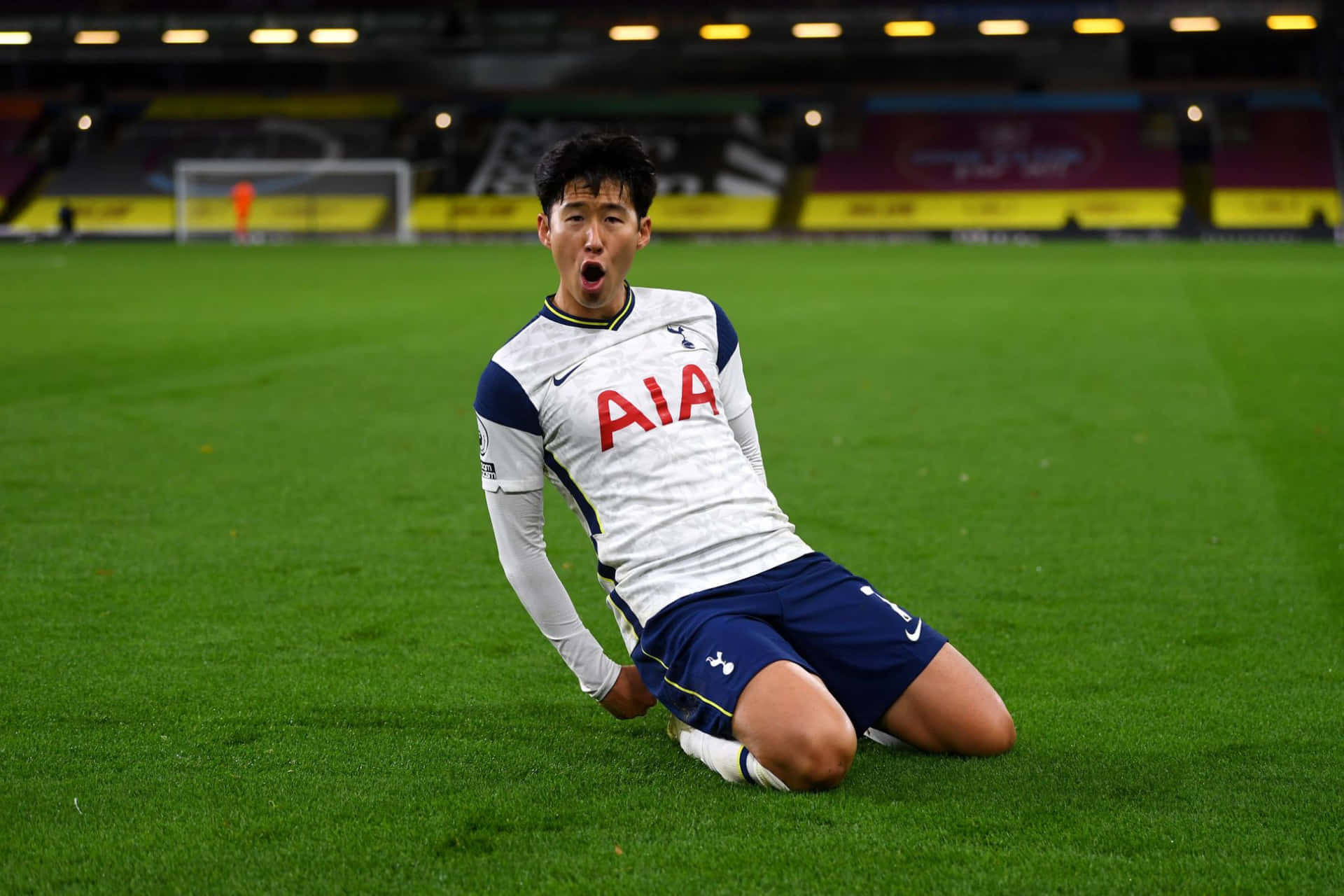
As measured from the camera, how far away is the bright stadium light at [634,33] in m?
44.1

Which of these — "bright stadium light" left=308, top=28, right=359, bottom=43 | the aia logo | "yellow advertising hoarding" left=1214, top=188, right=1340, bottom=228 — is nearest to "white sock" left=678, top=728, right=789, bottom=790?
the aia logo

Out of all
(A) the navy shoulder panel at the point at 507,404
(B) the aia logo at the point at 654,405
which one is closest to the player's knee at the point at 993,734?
(B) the aia logo at the point at 654,405

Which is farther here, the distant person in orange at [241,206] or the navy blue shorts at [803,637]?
the distant person in orange at [241,206]

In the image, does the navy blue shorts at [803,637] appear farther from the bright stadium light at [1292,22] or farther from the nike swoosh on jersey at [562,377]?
the bright stadium light at [1292,22]

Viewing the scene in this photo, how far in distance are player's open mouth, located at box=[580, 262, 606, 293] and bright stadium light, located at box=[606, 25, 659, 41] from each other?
138 feet

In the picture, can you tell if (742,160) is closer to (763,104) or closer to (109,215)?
(763,104)

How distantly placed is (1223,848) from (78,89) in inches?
2018

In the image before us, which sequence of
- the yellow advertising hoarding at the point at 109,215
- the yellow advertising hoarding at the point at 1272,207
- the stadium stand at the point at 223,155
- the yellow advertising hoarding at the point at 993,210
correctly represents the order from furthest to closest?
1. the yellow advertising hoarding at the point at 109,215
2. the yellow advertising hoarding at the point at 993,210
3. the stadium stand at the point at 223,155
4. the yellow advertising hoarding at the point at 1272,207

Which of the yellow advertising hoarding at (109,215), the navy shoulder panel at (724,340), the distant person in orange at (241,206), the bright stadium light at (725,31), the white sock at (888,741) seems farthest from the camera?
the bright stadium light at (725,31)

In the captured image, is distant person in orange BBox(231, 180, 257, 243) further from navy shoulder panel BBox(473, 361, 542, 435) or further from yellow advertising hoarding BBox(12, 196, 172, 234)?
navy shoulder panel BBox(473, 361, 542, 435)

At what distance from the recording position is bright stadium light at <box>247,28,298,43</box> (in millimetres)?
44094

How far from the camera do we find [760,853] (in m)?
3.18

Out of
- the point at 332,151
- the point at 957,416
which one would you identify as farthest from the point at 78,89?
the point at 957,416

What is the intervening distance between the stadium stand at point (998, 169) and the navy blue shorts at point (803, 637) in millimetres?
38249
